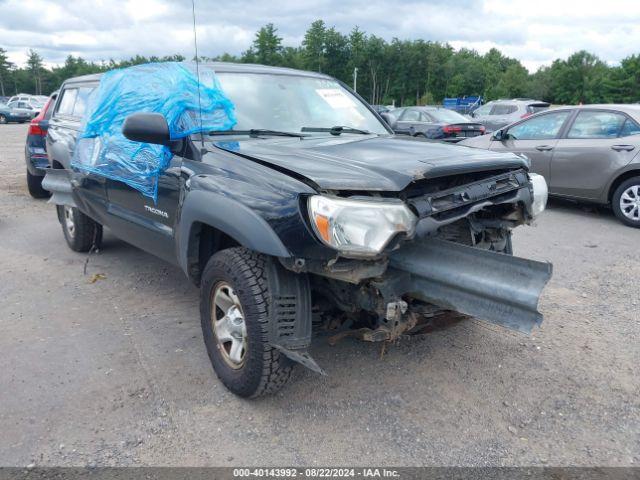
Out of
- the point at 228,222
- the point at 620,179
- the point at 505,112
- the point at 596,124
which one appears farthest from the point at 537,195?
the point at 505,112

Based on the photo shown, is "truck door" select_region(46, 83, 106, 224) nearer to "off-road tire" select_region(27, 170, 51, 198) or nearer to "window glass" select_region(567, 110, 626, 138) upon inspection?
"off-road tire" select_region(27, 170, 51, 198)

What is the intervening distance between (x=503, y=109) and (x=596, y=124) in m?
11.9

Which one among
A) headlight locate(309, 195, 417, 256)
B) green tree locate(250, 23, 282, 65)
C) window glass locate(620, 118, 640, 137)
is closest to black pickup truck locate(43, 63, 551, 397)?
headlight locate(309, 195, 417, 256)

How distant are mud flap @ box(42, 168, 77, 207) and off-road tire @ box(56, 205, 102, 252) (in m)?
0.15

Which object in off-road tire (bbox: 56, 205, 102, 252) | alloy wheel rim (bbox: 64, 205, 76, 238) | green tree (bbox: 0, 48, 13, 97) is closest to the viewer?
off-road tire (bbox: 56, 205, 102, 252)

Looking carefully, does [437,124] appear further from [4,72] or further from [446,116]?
[4,72]

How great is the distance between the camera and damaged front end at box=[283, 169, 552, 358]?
2516 millimetres

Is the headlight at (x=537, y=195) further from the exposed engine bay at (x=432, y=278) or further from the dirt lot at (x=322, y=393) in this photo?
the dirt lot at (x=322, y=393)

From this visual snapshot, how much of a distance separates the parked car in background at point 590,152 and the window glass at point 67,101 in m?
6.38

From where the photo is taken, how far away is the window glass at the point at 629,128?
722 cm

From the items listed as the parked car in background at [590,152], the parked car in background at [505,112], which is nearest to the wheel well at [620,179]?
the parked car in background at [590,152]

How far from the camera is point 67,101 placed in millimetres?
6301

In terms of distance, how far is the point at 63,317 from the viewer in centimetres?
430

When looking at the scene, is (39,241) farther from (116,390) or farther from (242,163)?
(242,163)
